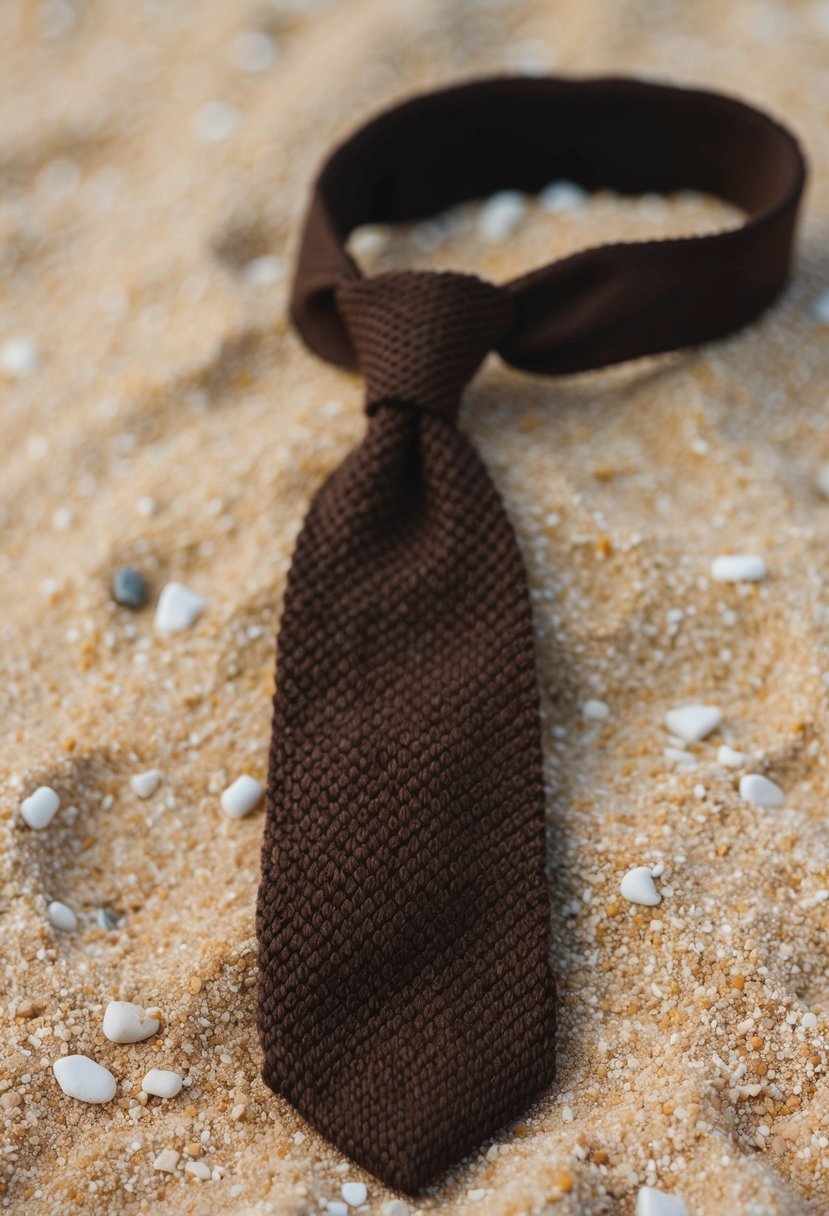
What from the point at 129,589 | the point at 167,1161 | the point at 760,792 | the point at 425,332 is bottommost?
the point at 760,792

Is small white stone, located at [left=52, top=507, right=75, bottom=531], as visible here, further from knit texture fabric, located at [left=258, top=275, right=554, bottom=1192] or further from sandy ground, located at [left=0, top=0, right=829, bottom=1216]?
knit texture fabric, located at [left=258, top=275, right=554, bottom=1192]

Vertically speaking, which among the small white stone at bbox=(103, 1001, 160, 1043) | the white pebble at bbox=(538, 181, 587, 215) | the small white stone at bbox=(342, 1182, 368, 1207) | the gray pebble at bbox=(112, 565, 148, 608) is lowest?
the small white stone at bbox=(342, 1182, 368, 1207)

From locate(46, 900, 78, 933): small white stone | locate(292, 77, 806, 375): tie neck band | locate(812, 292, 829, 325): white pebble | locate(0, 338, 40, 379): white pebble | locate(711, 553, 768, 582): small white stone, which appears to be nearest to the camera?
locate(46, 900, 78, 933): small white stone

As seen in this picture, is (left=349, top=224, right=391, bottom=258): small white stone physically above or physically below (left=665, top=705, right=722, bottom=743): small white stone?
above

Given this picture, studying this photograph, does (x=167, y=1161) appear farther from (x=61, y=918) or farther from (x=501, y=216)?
(x=501, y=216)

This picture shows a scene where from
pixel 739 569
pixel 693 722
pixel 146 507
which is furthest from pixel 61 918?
pixel 739 569

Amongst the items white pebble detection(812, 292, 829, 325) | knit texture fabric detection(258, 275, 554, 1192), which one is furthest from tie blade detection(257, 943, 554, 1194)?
white pebble detection(812, 292, 829, 325)
